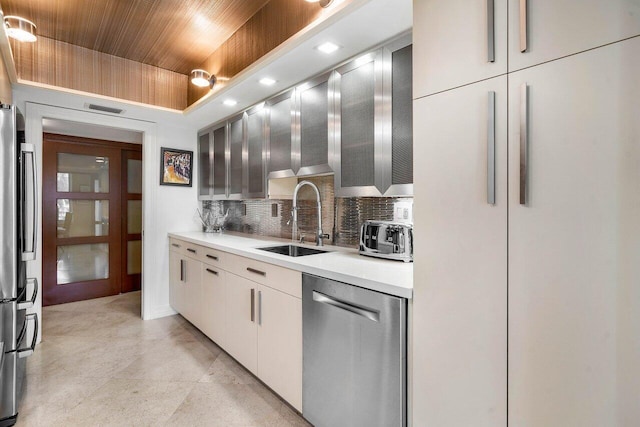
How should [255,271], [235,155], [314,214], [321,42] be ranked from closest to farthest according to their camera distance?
[321,42] < [255,271] < [314,214] < [235,155]

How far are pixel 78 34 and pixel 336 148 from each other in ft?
8.64

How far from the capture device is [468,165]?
1.09 meters

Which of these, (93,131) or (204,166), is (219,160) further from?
(93,131)

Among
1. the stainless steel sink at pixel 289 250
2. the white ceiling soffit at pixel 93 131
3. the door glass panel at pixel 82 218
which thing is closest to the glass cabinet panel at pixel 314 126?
the stainless steel sink at pixel 289 250

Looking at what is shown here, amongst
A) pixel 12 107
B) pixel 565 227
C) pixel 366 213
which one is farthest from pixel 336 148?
pixel 12 107

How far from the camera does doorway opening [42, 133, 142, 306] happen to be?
409 centimetres

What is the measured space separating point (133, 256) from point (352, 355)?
431 cm

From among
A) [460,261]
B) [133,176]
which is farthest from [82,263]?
[460,261]

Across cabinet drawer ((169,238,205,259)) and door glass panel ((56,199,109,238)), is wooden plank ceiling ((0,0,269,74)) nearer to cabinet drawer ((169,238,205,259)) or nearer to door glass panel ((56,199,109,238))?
cabinet drawer ((169,238,205,259))

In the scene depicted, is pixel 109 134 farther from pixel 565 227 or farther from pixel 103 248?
pixel 565 227

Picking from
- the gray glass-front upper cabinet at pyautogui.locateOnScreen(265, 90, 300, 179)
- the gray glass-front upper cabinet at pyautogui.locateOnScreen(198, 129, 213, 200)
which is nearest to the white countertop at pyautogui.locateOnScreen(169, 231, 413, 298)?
the gray glass-front upper cabinet at pyautogui.locateOnScreen(265, 90, 300, 179)

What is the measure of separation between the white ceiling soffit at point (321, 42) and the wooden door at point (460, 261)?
65 centimetres

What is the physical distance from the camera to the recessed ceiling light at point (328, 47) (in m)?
1.89

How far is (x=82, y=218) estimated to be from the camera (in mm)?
4309
